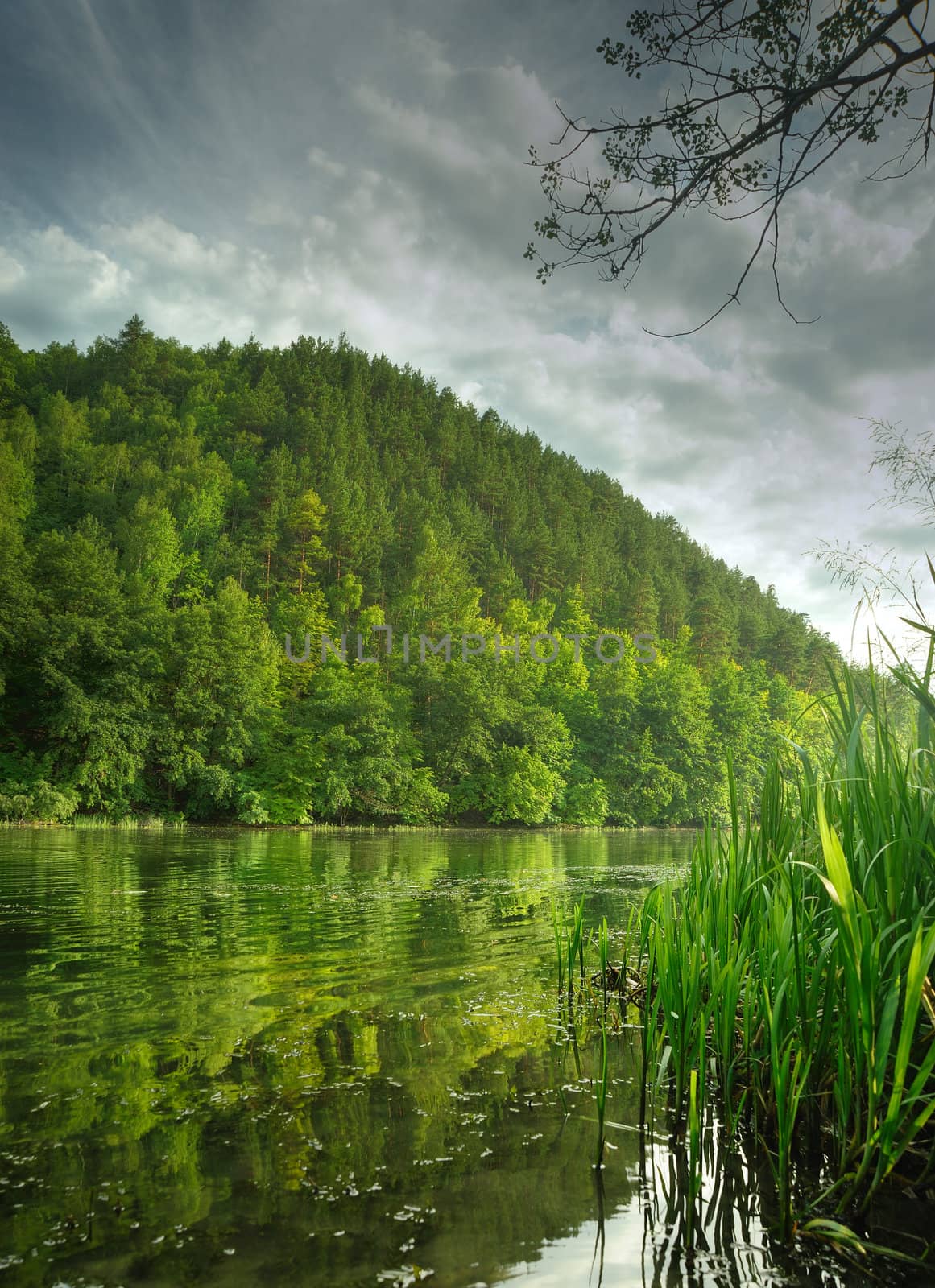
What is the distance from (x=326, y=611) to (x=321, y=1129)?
6089 cm

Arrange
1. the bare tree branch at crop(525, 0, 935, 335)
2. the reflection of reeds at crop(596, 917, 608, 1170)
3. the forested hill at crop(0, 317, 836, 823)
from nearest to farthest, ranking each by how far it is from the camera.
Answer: the reflection of reeds at crop(596, 917, 608, 1170), the bare tree branch at crop(525, 0, 935, 335), the forested hill at crop(0, 317, 836, 823)

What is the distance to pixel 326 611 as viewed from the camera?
63.2 metres

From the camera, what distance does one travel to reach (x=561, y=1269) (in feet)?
7.99

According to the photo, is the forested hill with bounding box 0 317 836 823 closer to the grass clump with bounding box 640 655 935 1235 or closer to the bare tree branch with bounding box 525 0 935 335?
the bare tree branch with bounding box 525 0 935 335

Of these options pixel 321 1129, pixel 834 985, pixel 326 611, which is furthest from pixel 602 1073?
pixel 326 611

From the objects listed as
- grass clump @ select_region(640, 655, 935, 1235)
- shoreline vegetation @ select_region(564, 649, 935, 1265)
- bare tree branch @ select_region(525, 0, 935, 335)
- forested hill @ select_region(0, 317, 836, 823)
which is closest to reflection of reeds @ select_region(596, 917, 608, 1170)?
shoreline vegetation @ select_region(564, 649, 935, 1265)

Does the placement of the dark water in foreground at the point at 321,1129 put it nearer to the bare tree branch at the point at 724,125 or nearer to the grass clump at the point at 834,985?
the grass clump at the point at 834,985

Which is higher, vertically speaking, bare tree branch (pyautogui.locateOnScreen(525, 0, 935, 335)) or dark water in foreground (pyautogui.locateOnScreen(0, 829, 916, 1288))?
bare tree branch (pyautogui.locateOnScreen(525, 0, 935, 335))

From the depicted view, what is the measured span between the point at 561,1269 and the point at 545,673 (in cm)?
6756

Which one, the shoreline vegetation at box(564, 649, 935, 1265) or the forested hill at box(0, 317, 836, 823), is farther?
the forested hill at box(0, 317, 836, 823)

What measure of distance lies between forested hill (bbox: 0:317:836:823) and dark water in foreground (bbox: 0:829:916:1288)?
2866 cm

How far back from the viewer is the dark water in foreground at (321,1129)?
2.44 metres

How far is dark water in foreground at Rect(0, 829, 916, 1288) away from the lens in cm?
244

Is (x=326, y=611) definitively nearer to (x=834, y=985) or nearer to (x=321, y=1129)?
(x=321, y=1129)
